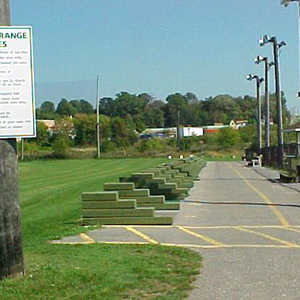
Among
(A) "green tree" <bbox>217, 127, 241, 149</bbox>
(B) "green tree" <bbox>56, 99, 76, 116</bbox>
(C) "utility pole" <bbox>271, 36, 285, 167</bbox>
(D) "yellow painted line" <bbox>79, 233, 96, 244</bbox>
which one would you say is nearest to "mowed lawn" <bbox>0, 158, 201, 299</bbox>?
(D) "yellow painted line" <bbox>79, 233, 96, 244</bbox>

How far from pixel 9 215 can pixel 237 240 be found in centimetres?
516

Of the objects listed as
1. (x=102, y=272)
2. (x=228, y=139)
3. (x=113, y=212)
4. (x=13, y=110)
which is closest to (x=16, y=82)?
(x=13, y=110)

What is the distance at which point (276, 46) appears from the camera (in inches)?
2077

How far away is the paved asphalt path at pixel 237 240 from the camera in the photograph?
26.1 feet

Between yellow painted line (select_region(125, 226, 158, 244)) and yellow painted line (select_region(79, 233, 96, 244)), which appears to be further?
yellow painted line (select_region(125, 226, 158, 244))

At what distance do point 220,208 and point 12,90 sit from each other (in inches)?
460

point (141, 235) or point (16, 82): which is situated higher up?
point (16, 82)

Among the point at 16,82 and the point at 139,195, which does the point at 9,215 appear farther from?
the point at 139,195

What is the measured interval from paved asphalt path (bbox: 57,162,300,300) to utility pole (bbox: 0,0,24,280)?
220cm

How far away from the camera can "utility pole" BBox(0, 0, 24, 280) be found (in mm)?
8117

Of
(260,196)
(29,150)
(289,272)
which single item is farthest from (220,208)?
(29,150)

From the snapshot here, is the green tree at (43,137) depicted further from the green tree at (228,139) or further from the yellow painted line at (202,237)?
the yellow painted line at (202,237)

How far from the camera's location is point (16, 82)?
8398 millimetres

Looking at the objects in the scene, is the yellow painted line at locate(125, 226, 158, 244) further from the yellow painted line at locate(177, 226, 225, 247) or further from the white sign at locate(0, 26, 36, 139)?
the white sign at locate(0, 26, 36, 139)
